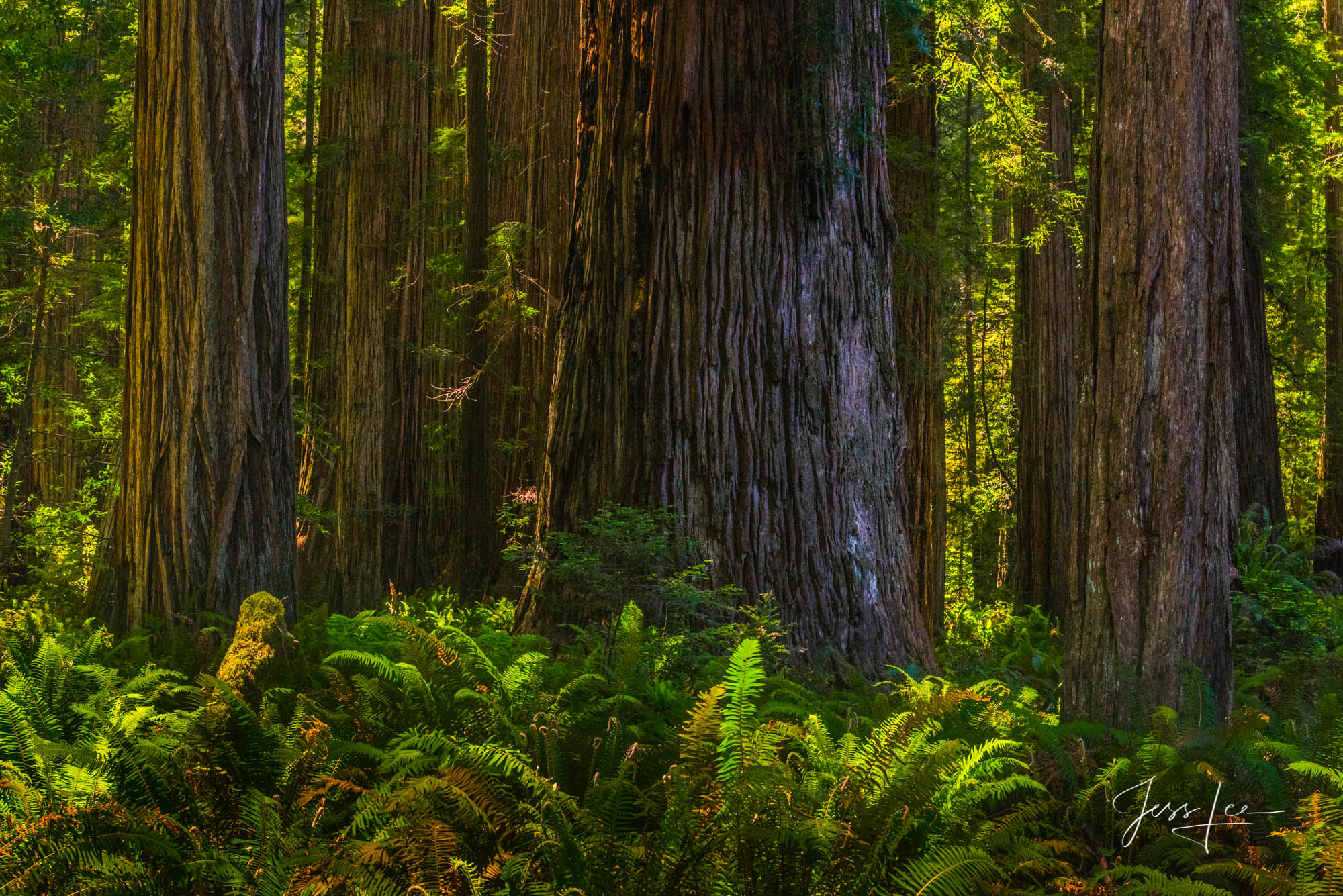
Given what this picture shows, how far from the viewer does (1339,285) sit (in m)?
17.0

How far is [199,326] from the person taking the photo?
16.7 feet

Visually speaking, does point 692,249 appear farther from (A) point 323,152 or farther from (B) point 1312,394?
(B) point 1312,394

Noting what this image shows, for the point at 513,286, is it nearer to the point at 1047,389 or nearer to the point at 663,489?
the point at 663,489

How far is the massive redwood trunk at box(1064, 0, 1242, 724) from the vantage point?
3986mm

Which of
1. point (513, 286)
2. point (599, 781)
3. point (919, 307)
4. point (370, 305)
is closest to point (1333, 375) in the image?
point (919, 307)

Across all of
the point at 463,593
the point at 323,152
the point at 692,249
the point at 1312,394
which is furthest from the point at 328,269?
the point at 1312,394

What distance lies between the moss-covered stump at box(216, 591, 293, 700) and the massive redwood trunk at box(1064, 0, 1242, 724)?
3.40m

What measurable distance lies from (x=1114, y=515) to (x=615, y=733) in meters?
2.20

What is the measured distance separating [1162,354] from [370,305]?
9121 mm
